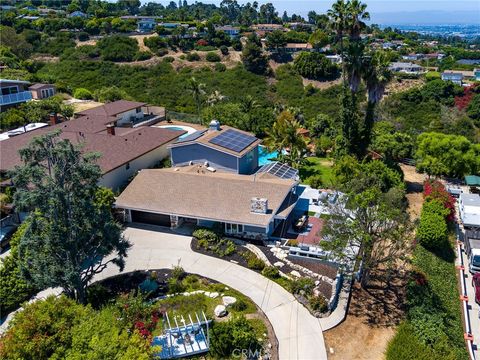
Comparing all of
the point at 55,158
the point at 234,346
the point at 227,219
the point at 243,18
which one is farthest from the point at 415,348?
the point at 243,18

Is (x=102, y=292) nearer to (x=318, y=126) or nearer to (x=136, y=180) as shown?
A: (x=136, y=180)

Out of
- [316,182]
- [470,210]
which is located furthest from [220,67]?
[470,210]

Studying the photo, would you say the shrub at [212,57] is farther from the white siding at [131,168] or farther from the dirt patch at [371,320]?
the dirt patch at [371,320]

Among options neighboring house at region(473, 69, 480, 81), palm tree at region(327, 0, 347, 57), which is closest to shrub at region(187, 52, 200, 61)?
palm tree at region(327, 0, 347, 57)

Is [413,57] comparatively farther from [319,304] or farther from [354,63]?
[319,304]

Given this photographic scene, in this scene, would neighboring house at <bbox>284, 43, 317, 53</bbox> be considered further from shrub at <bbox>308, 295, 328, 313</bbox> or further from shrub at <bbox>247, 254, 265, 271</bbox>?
shrub at <bbox>308, 295, 328, 313</bbox>

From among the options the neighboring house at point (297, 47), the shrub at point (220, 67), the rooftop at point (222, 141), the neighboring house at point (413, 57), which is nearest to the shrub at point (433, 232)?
the rooftop at point (222, 141)

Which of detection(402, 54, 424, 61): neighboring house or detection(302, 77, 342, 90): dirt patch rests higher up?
detection(402, 54, 424, 61): neighboring house
